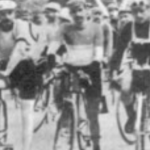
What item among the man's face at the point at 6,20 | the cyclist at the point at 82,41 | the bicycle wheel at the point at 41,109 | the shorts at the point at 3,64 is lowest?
the bicycle wheel at the point at 41,109

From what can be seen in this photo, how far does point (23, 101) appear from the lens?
203 inches

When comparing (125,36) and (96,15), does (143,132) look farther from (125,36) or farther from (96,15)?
(96,15)

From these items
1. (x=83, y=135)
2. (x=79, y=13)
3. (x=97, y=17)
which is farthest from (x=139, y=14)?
(x=83, y=135)

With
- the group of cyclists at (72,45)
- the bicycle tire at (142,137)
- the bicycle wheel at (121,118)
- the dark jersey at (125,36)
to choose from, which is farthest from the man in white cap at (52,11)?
the bicycle tire at (142,137)

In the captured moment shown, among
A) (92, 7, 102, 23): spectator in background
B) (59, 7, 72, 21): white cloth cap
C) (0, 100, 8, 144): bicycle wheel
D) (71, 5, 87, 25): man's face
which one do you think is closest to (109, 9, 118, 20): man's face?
(92, 7, 102, 23): spectator in background

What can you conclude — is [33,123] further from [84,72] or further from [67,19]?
[67,19]

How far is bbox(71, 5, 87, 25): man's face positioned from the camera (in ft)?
16.8

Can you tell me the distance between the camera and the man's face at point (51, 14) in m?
5.09

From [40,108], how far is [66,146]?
1.50 ft

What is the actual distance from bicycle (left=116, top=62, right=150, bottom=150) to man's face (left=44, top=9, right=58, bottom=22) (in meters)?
0.85

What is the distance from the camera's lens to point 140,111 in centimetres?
551

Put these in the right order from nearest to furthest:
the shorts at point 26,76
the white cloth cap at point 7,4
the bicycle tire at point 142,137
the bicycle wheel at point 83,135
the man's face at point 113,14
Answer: the white cloth cap at point 7,4 → the shorts at point 26,76 → the man's face at point 113,14 → the bicycle wheel at point 83,135 → the bicycle tire at point 142,137

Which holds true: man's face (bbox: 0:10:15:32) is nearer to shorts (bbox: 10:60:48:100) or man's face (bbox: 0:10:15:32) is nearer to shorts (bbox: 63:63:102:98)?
shorts (bbox: 10:60:48:100)

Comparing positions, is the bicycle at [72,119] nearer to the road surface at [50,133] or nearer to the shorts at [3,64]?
the road surface at [50,133]
